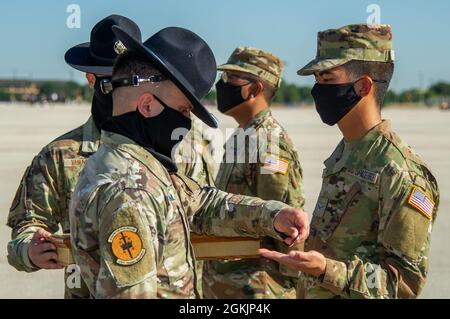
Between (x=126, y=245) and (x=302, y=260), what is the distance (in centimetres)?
87

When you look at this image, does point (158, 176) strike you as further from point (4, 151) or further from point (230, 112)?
point (4, 151)

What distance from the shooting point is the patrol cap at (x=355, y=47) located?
140 inches

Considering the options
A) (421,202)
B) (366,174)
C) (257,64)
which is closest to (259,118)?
(257,64)

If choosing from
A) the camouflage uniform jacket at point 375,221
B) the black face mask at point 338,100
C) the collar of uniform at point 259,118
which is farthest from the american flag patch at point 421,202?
the collar of uniform at point 259,118

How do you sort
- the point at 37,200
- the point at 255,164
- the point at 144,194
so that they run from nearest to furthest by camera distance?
1. the point at 144,194
2. the point at 37,200
3. the point at 255,164

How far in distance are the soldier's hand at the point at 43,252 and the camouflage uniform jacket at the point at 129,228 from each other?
2.24 feet

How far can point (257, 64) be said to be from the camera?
567 cm

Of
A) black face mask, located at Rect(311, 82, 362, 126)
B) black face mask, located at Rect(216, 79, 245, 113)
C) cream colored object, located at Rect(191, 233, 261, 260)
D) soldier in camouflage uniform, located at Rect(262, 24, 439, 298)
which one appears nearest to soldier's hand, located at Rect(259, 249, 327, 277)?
soldier in camouflage uniform, located at Rect(262, 24, 439, 298)

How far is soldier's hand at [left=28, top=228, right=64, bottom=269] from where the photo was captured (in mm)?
3115

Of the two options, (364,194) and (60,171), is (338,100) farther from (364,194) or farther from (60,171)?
(60,171)

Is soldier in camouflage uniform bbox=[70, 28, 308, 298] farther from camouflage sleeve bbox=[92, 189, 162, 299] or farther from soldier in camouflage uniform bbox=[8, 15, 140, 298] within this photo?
soldier in camouflage uniform bbox=[8, 15, 140, 298]

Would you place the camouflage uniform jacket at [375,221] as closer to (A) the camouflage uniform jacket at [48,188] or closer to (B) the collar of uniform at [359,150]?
(B) the collar of uniform at [359,150]

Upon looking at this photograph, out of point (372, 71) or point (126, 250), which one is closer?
point (126, 250)

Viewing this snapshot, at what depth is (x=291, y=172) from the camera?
4.95 metres
